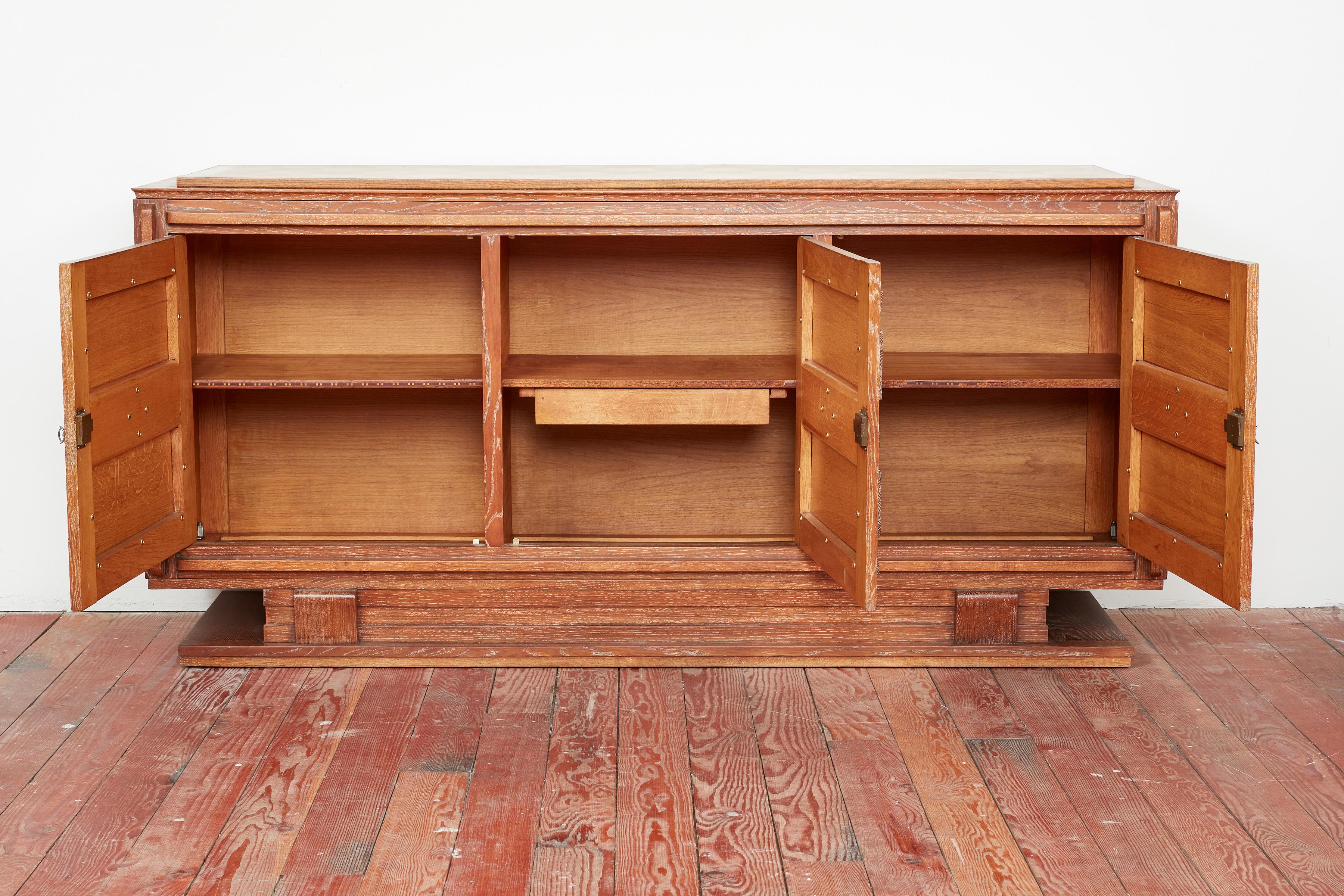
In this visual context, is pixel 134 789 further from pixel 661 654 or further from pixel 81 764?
pixel 661 654

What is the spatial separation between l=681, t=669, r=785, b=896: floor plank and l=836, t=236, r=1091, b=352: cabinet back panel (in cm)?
103

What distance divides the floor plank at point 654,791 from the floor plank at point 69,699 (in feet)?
3.93

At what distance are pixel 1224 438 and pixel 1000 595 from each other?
2.29 ft

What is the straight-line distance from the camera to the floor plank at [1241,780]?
2523 mm

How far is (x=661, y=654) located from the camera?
3469 millimetres

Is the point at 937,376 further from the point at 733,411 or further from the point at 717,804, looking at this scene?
the point at 717,804

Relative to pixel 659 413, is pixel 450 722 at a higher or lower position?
lower

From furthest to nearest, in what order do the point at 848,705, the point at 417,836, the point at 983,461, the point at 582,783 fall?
the point at 983,461
the point at 848,705
the point at 582,783
the point at 417,836

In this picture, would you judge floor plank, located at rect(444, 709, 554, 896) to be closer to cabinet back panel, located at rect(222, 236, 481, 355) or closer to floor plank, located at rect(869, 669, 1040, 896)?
floor plank, located at rect(869, 669, 1040, 896)

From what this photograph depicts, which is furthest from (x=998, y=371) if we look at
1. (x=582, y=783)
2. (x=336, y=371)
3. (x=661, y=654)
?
(x=336, y=371)

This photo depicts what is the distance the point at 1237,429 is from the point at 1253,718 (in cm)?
71

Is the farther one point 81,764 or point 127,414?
point 127,414

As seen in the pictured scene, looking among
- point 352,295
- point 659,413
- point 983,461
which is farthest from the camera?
point 983,461

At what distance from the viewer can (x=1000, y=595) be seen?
3.49 meters
